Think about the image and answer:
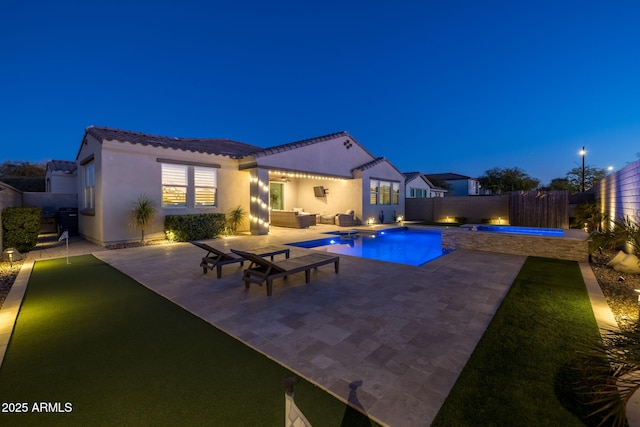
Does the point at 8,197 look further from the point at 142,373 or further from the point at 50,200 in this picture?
the point at 142,373

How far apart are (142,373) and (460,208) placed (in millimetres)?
22997

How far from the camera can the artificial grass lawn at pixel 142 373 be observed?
90.0 inches

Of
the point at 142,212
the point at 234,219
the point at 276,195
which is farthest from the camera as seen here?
the point at 276,195

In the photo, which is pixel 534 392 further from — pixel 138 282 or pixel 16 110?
pixel 16 110

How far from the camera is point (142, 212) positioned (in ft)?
34.8

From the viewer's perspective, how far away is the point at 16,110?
237 ft

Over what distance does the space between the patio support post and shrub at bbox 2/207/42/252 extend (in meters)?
7.69

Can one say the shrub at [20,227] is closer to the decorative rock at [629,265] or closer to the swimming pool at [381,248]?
the swimming pool at [381,248]

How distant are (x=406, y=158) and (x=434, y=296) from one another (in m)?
94.2

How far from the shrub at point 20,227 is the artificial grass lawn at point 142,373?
6733mm

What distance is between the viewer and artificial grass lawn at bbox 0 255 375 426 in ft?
7.50

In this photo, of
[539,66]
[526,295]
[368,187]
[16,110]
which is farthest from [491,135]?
[16,110]

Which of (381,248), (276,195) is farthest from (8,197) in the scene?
(381,248)

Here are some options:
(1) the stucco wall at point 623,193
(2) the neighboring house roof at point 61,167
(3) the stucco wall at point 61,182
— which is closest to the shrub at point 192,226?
(2) the neighboring house roof at point 61,167
